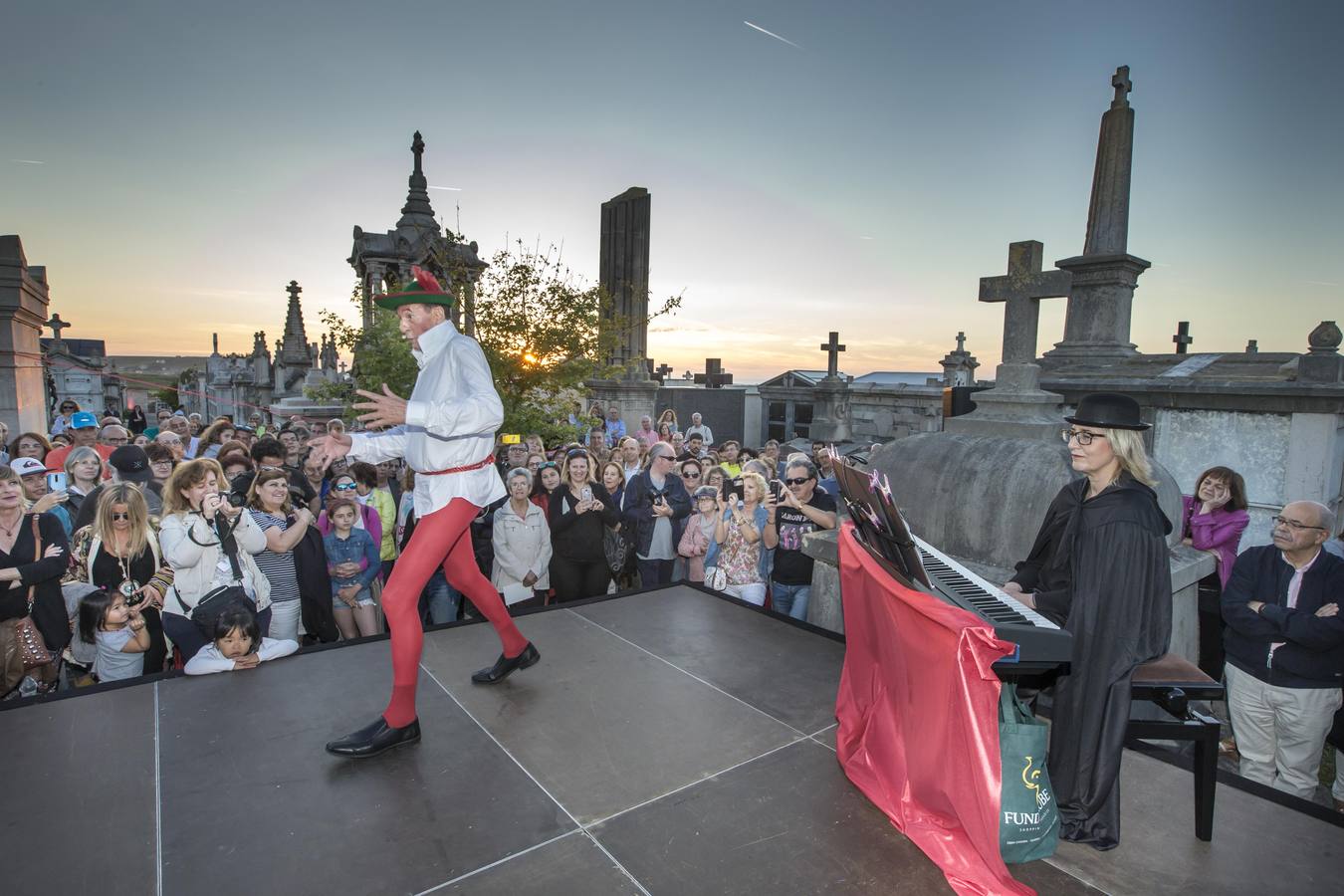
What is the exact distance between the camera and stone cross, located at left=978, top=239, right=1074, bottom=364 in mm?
4891

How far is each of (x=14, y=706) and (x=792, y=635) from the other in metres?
4.33

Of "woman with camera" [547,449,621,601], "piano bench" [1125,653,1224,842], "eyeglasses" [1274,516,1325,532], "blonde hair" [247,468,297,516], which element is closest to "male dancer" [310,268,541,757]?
"blonde hair" [247,468,297,516]

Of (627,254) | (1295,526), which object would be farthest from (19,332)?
(627,254)

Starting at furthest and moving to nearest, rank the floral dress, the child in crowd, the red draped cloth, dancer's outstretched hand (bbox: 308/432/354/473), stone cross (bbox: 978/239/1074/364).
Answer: the child in crowd
the floral dress
stone cross (bbox: 978/239/1074/364)
dancer's outstretched hand (bbox: 308/432/354/473)
the red draped cloth

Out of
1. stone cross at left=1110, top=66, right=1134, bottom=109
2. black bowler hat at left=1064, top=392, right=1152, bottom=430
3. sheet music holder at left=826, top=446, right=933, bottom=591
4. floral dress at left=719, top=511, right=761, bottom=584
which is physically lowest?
floral dress at left=719, top=511, right=761, bottom=584

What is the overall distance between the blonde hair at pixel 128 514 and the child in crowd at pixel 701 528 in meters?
3.89

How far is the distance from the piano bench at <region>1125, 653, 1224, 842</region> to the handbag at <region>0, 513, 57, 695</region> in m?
5.62

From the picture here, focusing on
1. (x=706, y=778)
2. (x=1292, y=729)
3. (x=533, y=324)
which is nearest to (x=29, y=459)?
(x=706, y=778)

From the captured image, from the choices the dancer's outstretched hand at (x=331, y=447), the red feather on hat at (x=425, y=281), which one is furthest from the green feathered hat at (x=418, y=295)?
the dancer's outstretched hand at (x=331, y=447)

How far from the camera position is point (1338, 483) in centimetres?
835

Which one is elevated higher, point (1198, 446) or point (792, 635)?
point (1198, 446)

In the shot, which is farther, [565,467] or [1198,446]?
[1198,446]

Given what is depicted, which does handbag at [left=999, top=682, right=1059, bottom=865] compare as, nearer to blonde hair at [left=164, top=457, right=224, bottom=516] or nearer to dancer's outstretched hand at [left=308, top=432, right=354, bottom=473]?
dancer's outstretched hand at [left=308, top=432, right=354, bottom=473]

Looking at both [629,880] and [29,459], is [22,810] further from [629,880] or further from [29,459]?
[29,459]
